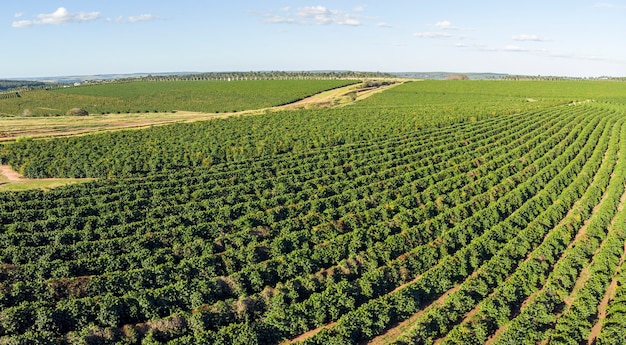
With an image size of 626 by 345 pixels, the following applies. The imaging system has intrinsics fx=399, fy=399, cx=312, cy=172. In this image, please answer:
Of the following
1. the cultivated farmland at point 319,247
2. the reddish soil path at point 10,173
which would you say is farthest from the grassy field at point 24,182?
the cultivated farmland at point 319,247

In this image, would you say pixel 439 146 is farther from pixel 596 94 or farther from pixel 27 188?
pixel 596 94

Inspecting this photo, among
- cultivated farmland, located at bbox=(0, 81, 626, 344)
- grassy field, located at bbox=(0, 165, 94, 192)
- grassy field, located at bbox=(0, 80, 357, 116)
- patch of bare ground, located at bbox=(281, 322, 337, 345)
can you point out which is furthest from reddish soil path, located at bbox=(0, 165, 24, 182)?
grassy field, located at bbox=(0, 80, 357, 116)

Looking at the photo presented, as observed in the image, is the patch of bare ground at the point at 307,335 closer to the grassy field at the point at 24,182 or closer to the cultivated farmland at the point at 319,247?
the cultivated farmland at the point at 319,247

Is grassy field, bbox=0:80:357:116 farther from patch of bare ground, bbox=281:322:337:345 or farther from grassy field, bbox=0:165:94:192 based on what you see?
patch of bare ground, bbox=281:322:337:345

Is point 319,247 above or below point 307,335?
above

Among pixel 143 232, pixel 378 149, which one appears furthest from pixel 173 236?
pixel 378 149

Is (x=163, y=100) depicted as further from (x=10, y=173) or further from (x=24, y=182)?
(x=24, y=182)

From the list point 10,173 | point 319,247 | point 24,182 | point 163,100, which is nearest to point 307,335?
point 319,247

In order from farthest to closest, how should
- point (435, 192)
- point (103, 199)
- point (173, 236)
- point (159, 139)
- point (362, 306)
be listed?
1. point (159, 139)
2. point (435, 192)
3. point (103, 199)
4. point (173, 236)
5. point (362, 306)
